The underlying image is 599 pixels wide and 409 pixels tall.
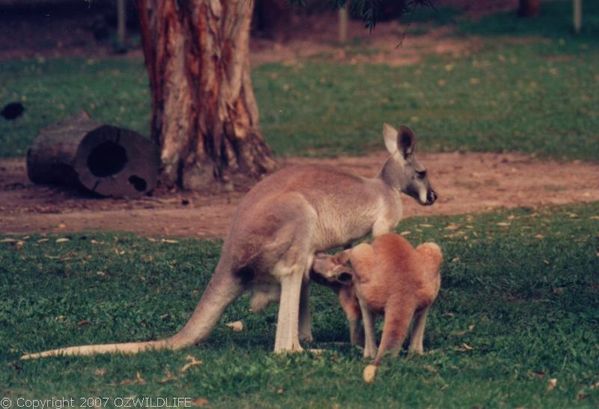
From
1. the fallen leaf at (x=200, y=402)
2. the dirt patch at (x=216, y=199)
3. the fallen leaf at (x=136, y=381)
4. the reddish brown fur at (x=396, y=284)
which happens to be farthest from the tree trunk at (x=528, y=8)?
the fallen leaf at (x=200, y=402)

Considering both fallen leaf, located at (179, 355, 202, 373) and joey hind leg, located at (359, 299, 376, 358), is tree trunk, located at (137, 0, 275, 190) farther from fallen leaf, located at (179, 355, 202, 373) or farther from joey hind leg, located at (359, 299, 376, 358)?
joey hind leg, located at (359, 299, 376, 358)

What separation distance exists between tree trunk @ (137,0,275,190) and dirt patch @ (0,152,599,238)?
370 mm

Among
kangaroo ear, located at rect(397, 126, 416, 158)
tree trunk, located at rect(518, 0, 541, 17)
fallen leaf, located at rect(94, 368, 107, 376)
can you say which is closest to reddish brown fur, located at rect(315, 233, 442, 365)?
kangaroo ear, located at rect(397, 126, 416, 158)

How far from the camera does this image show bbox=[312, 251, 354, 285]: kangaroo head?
651 centimetres

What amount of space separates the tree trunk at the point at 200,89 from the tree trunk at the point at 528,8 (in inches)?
529

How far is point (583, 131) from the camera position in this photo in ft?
50.5

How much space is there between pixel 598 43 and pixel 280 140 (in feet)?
30.6

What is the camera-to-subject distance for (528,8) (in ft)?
81.6

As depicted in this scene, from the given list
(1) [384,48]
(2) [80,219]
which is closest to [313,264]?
(2) [80,219]

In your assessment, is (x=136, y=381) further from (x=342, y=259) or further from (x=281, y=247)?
(x=342, y=259)

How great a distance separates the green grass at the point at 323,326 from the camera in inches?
231

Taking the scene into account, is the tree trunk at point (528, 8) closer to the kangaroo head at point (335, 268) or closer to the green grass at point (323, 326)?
the green grass at point (323, 326)

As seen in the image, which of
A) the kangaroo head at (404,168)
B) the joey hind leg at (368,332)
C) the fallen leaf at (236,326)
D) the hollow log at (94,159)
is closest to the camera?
the joey hind leg at (368,332)

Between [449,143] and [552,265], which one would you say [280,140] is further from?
[552,265]
